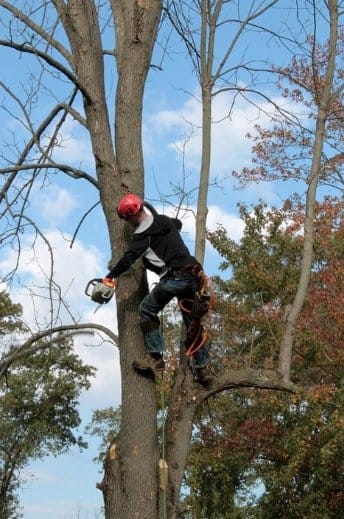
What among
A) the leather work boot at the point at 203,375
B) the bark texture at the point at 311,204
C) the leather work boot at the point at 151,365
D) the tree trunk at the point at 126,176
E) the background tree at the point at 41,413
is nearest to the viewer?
the tree trunk at the point at 126,176

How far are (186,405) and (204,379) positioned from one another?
0.70 feet

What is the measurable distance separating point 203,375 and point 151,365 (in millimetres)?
375

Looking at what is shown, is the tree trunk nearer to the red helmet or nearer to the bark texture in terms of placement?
the red helmet

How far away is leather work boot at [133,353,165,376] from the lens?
15.8ft

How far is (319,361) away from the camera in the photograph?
50.7ft

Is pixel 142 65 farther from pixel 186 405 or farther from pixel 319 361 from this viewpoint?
pixel 319 361

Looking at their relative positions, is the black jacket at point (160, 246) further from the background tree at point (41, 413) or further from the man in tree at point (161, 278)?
the background tree at point (41, 413)

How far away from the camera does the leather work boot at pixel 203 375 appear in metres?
4.93

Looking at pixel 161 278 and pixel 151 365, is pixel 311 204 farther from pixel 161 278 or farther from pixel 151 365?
pixel 151 365

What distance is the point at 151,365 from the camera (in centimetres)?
482

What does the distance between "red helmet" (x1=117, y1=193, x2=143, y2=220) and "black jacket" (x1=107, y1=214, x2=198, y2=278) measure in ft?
0.40

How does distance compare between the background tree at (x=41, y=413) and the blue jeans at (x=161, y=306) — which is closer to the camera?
the blue jeans at (x=161, y=306)

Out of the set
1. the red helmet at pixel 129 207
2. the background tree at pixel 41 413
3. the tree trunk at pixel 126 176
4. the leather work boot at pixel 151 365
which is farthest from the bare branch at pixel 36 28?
the background tree at pixel 41 413

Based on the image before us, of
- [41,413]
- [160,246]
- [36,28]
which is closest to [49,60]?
[36,28]
